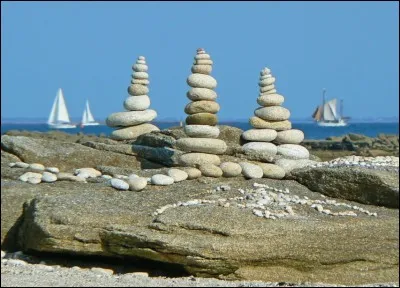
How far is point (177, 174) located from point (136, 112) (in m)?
3.68

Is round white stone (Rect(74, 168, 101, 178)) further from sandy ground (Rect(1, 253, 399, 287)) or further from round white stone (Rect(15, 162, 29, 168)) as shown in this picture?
sandy ground (Rect(1, 253, 399, 287))

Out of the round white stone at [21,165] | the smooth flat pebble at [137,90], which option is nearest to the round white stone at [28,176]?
the round white stone at [21,165]

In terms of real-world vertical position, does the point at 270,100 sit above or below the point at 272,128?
above

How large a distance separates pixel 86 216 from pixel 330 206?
3655 millimetres

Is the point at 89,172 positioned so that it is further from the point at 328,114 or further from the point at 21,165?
the point at 328,114

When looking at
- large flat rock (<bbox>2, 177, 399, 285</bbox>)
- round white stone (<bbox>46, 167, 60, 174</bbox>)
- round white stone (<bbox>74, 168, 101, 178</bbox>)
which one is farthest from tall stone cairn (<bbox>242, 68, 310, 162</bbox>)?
round white stone (<bbox>46, 167, 60, 174</bbox>)

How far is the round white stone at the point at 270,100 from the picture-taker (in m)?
16.0

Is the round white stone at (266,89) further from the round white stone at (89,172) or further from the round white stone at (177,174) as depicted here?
Answer: the round white stone at (89,172)

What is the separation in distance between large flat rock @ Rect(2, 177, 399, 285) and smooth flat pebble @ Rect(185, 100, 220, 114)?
269cm

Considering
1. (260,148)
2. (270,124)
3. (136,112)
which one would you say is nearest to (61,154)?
(136,112)

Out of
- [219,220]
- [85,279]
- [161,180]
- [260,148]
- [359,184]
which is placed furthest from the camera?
[260,148]

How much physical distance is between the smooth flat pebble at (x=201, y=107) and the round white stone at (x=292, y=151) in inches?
Result: 62.5

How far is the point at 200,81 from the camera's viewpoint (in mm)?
15023

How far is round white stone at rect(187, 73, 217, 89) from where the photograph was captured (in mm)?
15031
